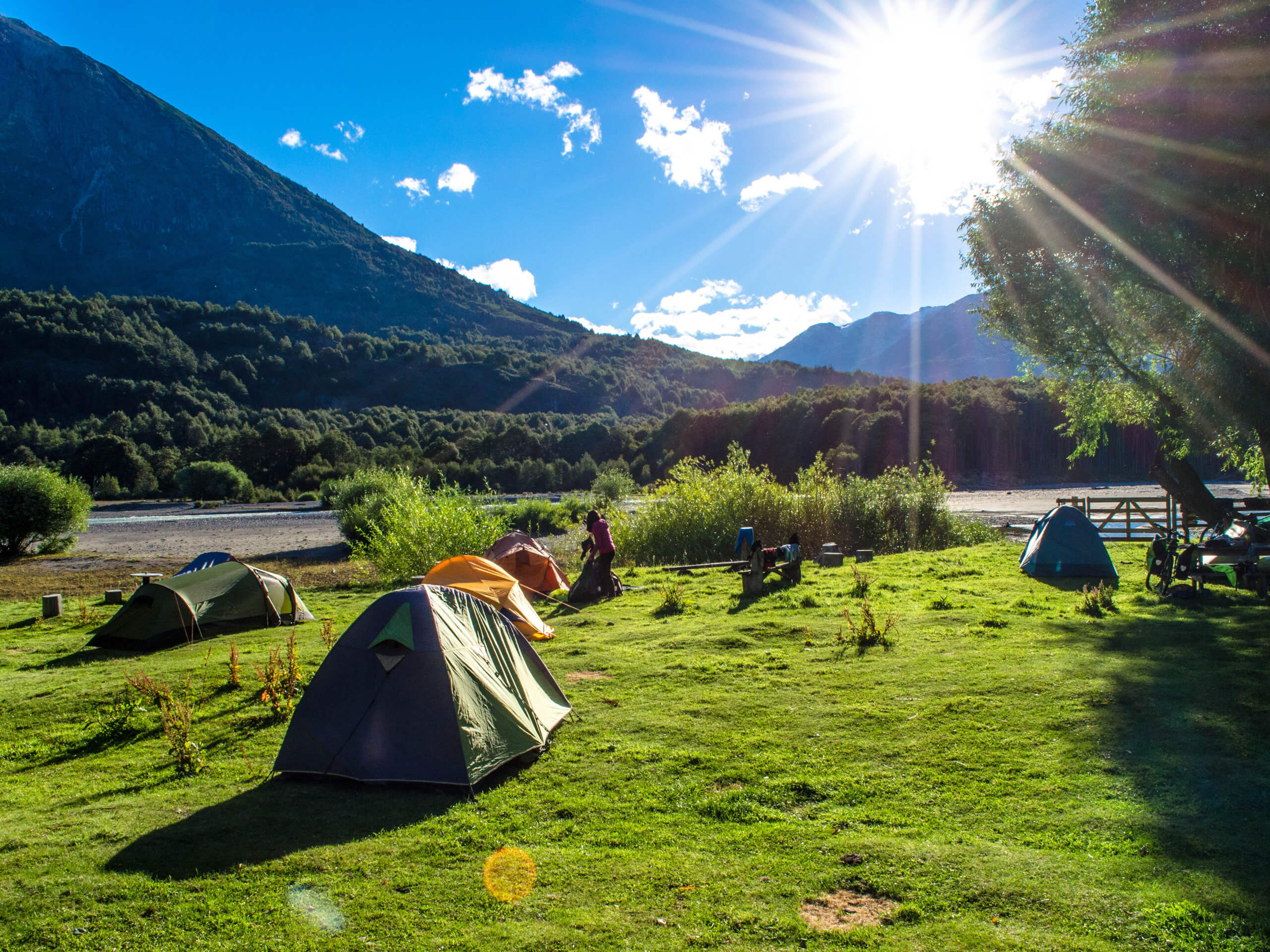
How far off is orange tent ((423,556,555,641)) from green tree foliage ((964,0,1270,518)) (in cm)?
999

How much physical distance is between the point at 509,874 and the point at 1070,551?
12222 mm

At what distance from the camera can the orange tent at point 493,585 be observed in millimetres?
10695

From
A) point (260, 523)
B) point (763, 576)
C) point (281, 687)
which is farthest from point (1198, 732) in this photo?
point (260, 523)

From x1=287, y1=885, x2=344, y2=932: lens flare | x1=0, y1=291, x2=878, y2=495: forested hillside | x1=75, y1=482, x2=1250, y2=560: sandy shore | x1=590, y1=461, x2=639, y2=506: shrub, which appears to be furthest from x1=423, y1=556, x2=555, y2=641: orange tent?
x1=0, y1=291, x2=878, y2=495: forested hillside

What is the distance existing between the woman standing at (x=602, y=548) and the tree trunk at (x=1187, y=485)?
11.0 m

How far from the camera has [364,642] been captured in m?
6.05

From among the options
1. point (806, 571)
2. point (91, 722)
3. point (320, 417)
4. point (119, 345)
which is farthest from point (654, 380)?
point (91, 722)

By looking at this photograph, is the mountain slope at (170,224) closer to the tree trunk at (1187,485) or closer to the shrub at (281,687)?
the tree trunk at (1187,485)

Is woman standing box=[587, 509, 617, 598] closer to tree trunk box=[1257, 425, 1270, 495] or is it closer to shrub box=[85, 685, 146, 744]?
shrub box=[85, 685, 146, 744]

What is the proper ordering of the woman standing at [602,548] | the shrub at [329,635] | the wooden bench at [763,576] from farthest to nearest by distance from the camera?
the woman standing at [602,548] < the wooden bench at [763,576] < the shrub at [329,635]

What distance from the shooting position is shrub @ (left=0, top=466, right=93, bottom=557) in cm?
2591

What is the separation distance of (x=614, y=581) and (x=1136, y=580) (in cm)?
892

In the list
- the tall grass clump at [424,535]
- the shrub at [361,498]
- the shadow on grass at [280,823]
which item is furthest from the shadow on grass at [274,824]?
the shrub at [361,498]

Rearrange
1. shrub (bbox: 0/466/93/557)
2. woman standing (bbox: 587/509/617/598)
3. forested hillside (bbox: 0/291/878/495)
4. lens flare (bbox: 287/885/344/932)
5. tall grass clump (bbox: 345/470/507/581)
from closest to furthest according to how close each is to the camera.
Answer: lens flare (bbox: 287/885/344/932) < woman standing (bbox: 587/509/617/598) < tall grass clump (bbox: 345/470/507/581) < shrub (bbox: 0/466/93/557) < forested hillside (bbox: 0/291/878/495)
